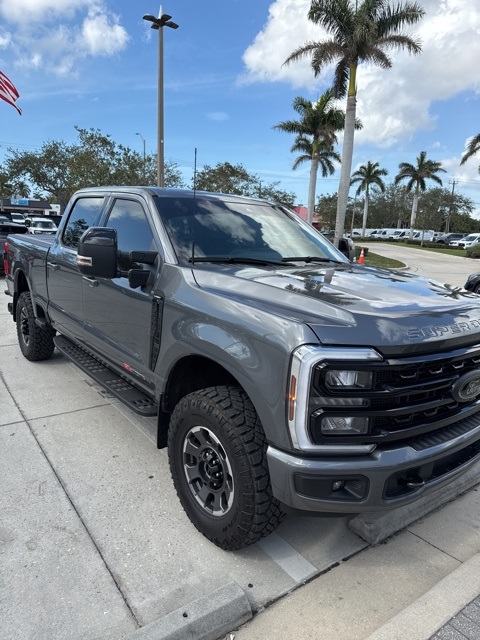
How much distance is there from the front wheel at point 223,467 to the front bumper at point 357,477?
16 centimetres

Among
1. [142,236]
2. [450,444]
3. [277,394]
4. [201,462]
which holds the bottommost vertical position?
[201,462]

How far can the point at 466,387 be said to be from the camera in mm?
2285

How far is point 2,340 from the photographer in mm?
6758

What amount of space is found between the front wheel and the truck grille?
1.36 feet

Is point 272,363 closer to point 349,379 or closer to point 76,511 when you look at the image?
point 349,379

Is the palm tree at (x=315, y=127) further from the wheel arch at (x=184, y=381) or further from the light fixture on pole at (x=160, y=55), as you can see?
the wheel arch at (x=184, y=381)

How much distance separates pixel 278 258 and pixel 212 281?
0.84 meters

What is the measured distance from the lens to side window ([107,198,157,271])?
10.4ft

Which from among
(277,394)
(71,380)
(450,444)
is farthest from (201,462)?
(71,380)

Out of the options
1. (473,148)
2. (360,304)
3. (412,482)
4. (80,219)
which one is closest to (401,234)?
(473,148)

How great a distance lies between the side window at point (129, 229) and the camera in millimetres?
3176

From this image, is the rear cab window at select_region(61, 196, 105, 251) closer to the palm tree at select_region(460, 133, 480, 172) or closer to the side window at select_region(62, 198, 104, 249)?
the side window at select_region(62, 198, 104, 249)

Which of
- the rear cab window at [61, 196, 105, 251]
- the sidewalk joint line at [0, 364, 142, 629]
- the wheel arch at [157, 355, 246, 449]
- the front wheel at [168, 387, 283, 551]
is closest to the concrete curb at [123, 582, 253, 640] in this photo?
the sidewalk joint line at [0, 364, 142, 629]

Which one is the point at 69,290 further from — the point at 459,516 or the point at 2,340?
the point at 459,516
